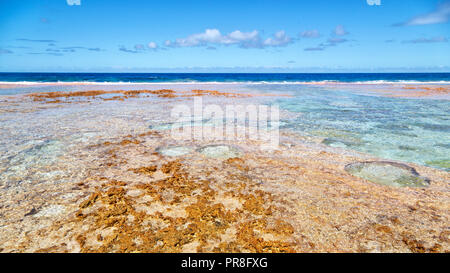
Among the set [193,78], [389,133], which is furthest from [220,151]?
[193,78]

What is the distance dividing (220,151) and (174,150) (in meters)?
0.98

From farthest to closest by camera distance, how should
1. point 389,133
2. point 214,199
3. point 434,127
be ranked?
point 434,127, point 389,133, point 214,199

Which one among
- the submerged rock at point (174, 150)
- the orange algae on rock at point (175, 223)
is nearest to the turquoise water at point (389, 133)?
the submerged rock at point (174, 150)

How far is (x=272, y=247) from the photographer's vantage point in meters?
2.38

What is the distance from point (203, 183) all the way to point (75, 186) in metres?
1.81

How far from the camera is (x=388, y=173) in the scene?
4.15 metres

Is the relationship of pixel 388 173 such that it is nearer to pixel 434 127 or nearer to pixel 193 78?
pixel 434 127

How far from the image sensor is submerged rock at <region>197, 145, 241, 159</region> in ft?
16.5

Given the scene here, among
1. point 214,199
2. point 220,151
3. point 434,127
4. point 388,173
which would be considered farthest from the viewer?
point 434,127

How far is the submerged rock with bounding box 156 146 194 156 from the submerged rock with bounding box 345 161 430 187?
3.07 metres

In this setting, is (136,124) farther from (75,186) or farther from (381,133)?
(381,133)

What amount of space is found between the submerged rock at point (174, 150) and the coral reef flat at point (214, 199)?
0.17 ft

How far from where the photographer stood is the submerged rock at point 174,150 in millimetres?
5133
